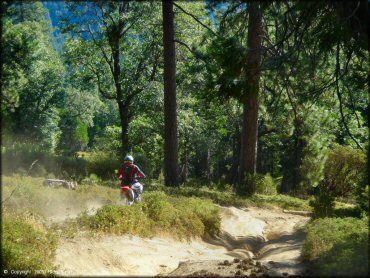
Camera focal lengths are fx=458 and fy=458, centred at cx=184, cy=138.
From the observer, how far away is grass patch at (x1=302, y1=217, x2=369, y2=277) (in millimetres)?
6355

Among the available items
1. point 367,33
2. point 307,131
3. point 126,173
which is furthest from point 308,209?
point 367,33

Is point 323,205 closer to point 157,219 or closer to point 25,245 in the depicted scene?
point 157,219

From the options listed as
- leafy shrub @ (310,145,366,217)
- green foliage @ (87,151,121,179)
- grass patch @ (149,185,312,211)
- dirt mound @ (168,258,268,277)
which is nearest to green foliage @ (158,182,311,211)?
grass patch @ (149,185,312,211)

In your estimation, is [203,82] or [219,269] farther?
[203,82]

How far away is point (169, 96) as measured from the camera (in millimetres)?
18734

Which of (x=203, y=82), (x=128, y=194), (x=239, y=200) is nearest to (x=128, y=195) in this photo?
(x=128, y=194)

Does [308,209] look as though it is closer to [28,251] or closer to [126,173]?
[126,173]

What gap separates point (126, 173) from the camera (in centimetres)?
1330

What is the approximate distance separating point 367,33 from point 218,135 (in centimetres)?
3519

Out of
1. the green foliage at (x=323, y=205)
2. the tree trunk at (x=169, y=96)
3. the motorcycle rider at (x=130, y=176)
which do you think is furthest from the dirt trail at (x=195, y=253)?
the tree trunk at (x=169, y=96)

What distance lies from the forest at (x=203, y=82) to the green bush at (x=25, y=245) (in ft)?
4.00

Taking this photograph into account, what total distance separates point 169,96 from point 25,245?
11637 millimetres

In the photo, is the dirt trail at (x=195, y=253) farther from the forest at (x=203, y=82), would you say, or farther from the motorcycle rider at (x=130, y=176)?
the motorcycle rider at (x=130, y=176)

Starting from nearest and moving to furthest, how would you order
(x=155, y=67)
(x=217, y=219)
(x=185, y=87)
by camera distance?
(x=217, y=219) < (x=185, y=87) < (x=155, y=67)
